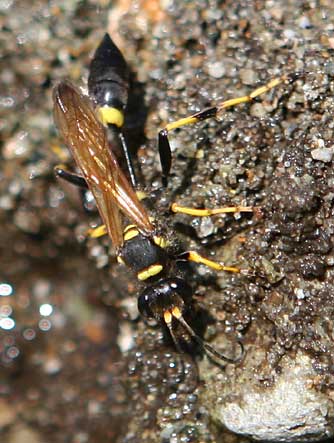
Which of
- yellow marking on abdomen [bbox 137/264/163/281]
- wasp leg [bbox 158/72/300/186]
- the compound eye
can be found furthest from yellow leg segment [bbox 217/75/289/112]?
the compound eye

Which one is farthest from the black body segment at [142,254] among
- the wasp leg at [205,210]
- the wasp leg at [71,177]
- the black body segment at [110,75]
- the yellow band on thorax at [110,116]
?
the black body segment at [110,75]

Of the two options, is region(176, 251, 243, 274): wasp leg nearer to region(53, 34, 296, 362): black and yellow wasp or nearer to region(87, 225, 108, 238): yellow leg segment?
region(53, 34, 296, 362): black and yellow wasp

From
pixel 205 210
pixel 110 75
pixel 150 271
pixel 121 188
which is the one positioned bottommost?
pixel 150 271

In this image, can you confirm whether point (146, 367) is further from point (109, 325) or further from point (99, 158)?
point (99, 158)

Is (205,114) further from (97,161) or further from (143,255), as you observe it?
(143,255)

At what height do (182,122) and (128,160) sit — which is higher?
(182,122)

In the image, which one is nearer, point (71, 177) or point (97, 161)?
point (97, 161)

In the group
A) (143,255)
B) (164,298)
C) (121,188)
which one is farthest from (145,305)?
(121,188)

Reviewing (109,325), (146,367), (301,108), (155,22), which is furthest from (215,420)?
(155,22)

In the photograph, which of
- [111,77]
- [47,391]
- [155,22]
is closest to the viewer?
[111,77]
